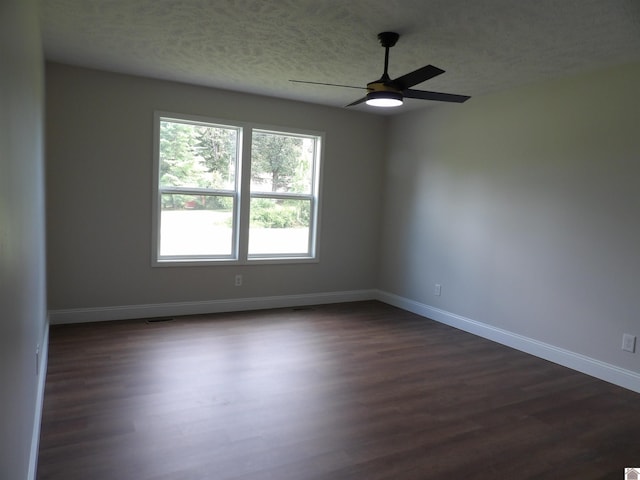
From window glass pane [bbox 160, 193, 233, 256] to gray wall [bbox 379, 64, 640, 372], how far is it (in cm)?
227

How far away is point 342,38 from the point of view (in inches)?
126

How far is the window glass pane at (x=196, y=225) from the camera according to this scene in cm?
484

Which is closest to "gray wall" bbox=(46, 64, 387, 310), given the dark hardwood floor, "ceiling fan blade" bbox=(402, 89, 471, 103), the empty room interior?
the empty room interior

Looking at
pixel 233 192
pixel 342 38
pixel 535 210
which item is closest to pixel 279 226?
pixel 233 192

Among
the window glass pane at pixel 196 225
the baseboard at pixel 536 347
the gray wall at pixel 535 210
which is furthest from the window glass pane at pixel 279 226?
the baseboard at pixel 536 347

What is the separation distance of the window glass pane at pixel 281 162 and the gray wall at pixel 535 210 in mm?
1260

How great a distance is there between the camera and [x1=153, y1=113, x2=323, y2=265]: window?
15.8ft

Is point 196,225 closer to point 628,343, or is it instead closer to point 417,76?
point 417,76

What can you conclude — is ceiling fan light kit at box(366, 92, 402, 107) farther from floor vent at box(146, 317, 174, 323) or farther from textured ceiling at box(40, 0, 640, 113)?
floor vent at box(146, 317, 174, 323)

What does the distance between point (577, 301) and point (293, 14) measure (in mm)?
3213

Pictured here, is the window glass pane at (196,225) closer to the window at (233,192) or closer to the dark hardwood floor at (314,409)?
the window at (233,192)

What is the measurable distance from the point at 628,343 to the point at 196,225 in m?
4.18

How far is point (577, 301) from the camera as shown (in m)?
3.79

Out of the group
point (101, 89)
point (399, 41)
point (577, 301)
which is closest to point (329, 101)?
point (399, 41)
